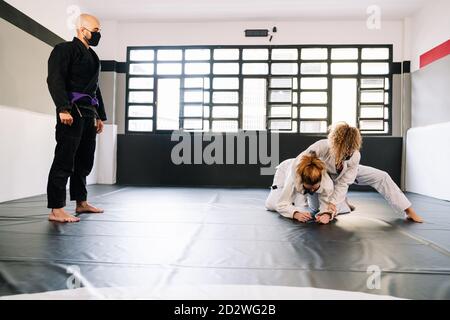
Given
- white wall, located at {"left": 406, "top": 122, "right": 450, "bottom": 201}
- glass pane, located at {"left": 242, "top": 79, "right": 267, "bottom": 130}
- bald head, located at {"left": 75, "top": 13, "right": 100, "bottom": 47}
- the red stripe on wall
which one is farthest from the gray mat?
glass pane, located at {"left": 242, "top": 79, "right": 267, "bottom": 130}

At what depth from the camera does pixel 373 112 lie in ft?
20.5

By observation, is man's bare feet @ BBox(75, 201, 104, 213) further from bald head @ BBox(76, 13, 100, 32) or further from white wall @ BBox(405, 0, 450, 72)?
white wall @ BBox(405, 0, 450, 72)

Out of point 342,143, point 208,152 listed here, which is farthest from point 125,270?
point 208,152

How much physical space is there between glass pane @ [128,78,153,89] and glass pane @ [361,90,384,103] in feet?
13.1

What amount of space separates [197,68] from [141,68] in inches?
42.9

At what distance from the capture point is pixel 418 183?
552cm

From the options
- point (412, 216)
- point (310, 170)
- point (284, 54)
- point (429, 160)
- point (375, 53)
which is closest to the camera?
point (310, 170)

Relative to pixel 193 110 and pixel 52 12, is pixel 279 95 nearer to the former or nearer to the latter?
pixel 193 110

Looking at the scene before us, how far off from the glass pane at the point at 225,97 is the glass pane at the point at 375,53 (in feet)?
8.00

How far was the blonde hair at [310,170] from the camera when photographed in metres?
2.45

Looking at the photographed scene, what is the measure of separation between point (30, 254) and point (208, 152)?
4699 mm

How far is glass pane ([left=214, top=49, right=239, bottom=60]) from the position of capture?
6.38 m

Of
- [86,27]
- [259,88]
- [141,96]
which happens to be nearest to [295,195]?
[86,27]

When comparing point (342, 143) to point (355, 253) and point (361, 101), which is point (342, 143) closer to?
point (355, 253)
